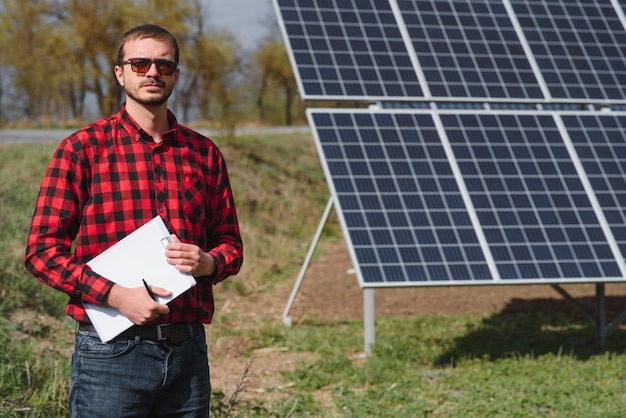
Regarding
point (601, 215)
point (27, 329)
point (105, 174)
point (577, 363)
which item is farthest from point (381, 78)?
point (105, 174)

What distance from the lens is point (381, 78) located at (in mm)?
8805

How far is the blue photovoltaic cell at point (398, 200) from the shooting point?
7.28 metres

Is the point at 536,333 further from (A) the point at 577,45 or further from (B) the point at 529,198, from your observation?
(A) the point at 577,45

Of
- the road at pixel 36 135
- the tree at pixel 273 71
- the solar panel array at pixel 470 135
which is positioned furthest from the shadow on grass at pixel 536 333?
the tree at pixel 273 71

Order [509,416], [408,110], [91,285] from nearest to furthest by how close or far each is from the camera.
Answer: [91,285], [509,416], [408,110]

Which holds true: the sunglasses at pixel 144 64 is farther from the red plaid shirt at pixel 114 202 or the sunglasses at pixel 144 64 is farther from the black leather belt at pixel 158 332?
the black leather belt at pixel 158 332

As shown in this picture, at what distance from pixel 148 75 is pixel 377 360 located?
525 centimetres

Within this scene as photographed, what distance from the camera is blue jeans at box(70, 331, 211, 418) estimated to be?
3.24m

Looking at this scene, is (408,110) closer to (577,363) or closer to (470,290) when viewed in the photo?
(577,363)

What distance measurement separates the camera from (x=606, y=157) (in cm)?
854

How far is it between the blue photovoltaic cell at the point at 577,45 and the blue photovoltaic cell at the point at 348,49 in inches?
64.5

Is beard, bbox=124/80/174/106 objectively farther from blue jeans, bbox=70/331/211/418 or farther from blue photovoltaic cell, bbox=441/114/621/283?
blue photovoltaic cell, bbox=441/114/621/283

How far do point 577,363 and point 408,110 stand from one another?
2.86 m

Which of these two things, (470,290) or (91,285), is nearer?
(91,285)
